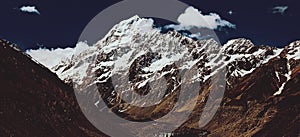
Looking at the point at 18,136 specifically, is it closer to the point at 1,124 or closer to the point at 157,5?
the point at 1,124

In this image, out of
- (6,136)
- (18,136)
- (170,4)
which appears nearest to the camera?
(170,4)

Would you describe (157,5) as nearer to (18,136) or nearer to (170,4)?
(170,4)

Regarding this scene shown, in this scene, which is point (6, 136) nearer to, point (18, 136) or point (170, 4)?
point (18, 136)

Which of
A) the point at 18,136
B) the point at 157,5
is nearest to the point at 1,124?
the point at 18,136

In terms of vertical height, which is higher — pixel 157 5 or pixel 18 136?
pixel 157 5

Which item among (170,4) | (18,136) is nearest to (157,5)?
(170,4)

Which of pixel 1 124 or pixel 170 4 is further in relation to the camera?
pixel 1 124

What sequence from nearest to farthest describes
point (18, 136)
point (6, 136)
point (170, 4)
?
point (170, 4) < point (6, 136) < point (18, 136)

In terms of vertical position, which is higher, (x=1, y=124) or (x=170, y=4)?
(x=170, y=4)

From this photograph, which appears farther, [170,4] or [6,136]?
[6,136]
